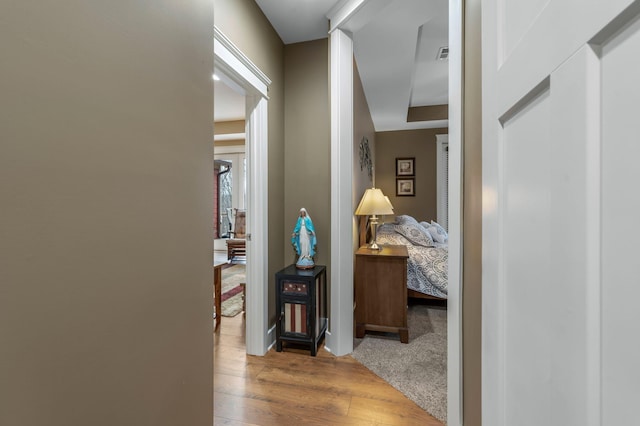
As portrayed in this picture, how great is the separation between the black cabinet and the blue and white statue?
95 millimetres

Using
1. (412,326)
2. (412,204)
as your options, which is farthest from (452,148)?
(412,204)

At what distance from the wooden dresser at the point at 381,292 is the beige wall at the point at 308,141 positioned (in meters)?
0.41

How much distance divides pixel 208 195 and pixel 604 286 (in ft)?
3.61

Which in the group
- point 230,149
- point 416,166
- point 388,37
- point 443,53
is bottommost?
point 416,166

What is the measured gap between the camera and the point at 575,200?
1.25 feet

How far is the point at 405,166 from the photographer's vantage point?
19.7 feet

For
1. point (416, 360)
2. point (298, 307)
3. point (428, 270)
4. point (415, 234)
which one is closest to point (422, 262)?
point (428, 270)

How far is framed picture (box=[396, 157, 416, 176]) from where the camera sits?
5973 millimetres

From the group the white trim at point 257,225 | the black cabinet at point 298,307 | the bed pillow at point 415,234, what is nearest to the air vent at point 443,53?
the bed pillow at point 415,234

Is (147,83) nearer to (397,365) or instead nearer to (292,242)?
(292,242)

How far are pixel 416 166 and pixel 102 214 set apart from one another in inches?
229

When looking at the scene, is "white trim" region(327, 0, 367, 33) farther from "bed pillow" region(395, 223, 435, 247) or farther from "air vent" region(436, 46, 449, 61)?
"bed pillow" region(395, 223, 435, 247)

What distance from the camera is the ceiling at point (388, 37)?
2283mm

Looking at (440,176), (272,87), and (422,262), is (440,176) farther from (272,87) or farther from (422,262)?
(272,87)
